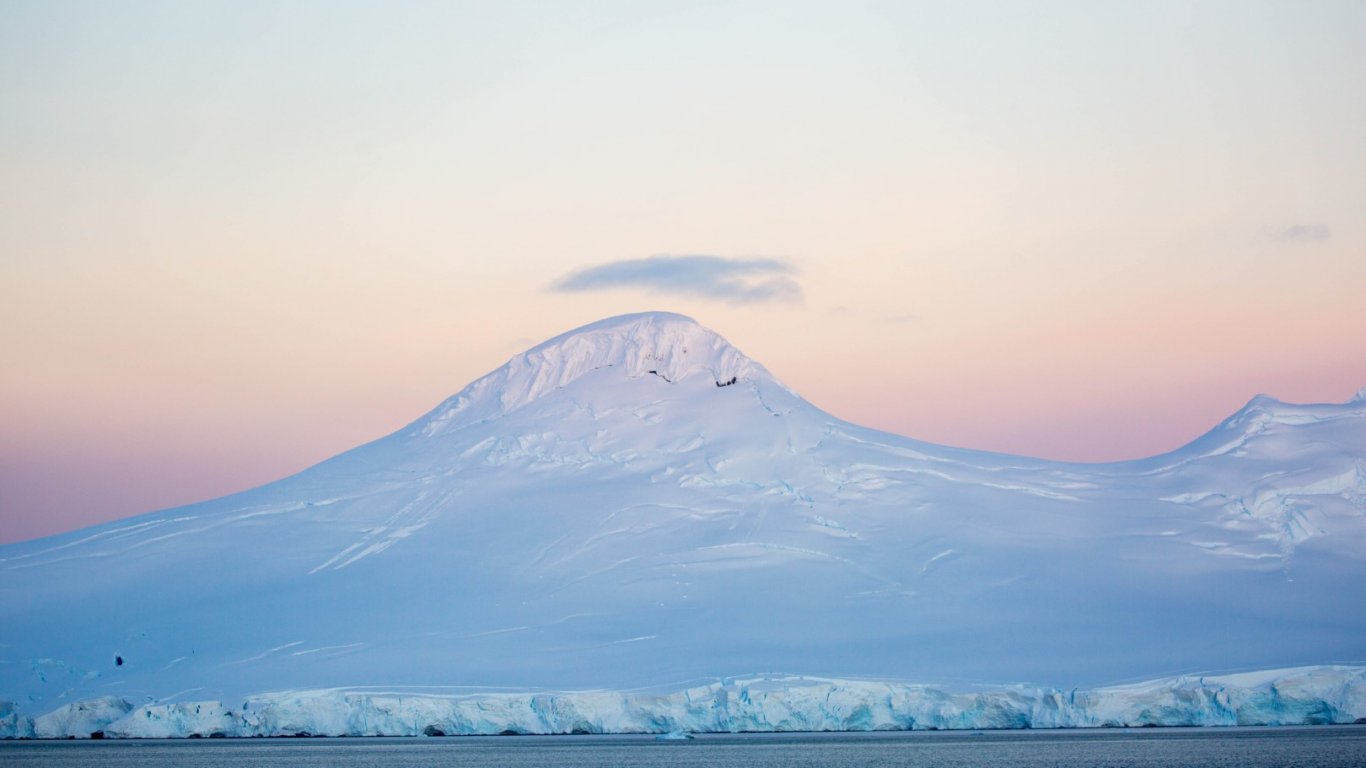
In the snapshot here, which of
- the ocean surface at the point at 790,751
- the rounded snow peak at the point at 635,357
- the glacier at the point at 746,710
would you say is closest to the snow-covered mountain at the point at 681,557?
the rounded snow peak at the point at 635,357

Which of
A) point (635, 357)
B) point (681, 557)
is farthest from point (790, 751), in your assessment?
point (635, 357)

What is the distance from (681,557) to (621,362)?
48.9ft

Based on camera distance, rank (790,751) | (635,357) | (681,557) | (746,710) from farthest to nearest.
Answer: (635,357) → (681,557) → (790,751) → (746,710)

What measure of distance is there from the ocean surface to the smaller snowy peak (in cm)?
1720

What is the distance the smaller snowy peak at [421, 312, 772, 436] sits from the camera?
78.2 metres

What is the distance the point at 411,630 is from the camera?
204 ft

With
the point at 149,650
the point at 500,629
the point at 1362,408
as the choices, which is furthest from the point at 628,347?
the point at 1362,408

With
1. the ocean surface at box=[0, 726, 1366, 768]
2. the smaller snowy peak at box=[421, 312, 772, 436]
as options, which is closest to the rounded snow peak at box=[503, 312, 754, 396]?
the smaller snowy peak at box=[421, 312, 772, 436]

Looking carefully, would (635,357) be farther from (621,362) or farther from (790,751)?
(790,751)

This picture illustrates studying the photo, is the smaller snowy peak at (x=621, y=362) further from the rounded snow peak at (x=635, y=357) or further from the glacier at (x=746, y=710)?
the glacier at (x=746, y=710)

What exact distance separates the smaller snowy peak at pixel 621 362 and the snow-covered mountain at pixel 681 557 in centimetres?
16

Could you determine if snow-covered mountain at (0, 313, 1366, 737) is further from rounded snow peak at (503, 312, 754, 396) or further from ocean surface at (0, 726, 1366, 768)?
ocean surface at (0, 726, 1366, 768)

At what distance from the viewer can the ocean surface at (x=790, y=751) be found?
1892 inches

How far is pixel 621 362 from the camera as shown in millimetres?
78500
